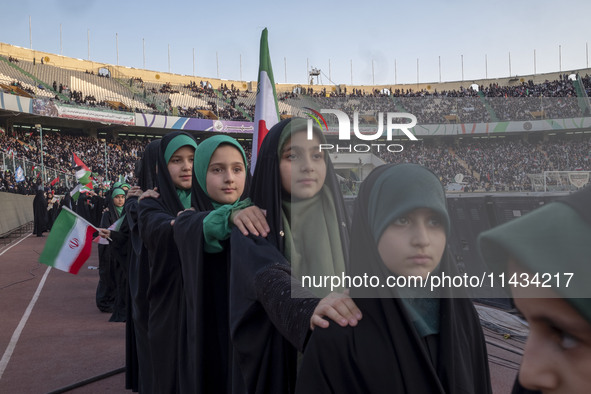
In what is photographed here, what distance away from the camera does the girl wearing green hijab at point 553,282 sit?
A: 54 cm

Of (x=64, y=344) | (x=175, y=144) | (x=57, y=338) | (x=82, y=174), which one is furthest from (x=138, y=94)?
(x=175, y=144)

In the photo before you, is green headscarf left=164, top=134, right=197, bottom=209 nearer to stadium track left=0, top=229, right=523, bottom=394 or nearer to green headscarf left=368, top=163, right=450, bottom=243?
stadium track left=0, top=229, right=523, bottom=394

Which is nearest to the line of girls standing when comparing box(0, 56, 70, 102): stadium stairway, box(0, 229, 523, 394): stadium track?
box(0, 229, 523, 394): stadium track

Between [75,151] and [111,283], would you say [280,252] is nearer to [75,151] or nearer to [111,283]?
[111,283]

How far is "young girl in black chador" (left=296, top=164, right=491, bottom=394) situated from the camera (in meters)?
1.07

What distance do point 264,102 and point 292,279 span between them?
1433 mm

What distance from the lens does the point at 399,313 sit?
113 centimetres

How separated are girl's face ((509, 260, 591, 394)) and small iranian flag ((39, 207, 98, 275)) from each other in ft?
19.7

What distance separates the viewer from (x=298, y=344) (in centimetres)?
142

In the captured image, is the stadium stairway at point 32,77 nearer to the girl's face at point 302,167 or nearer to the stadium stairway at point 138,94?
the stadium stairway at point 138,94

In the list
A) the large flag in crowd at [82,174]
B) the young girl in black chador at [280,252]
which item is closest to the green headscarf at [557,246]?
the young girl in black chador at [280,252]

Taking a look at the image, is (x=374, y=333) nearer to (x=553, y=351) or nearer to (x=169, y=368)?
(x=553, y=351)

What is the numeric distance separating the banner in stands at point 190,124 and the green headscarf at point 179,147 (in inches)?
1284

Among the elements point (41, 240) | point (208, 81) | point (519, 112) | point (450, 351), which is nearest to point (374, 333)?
point (450, 351)
